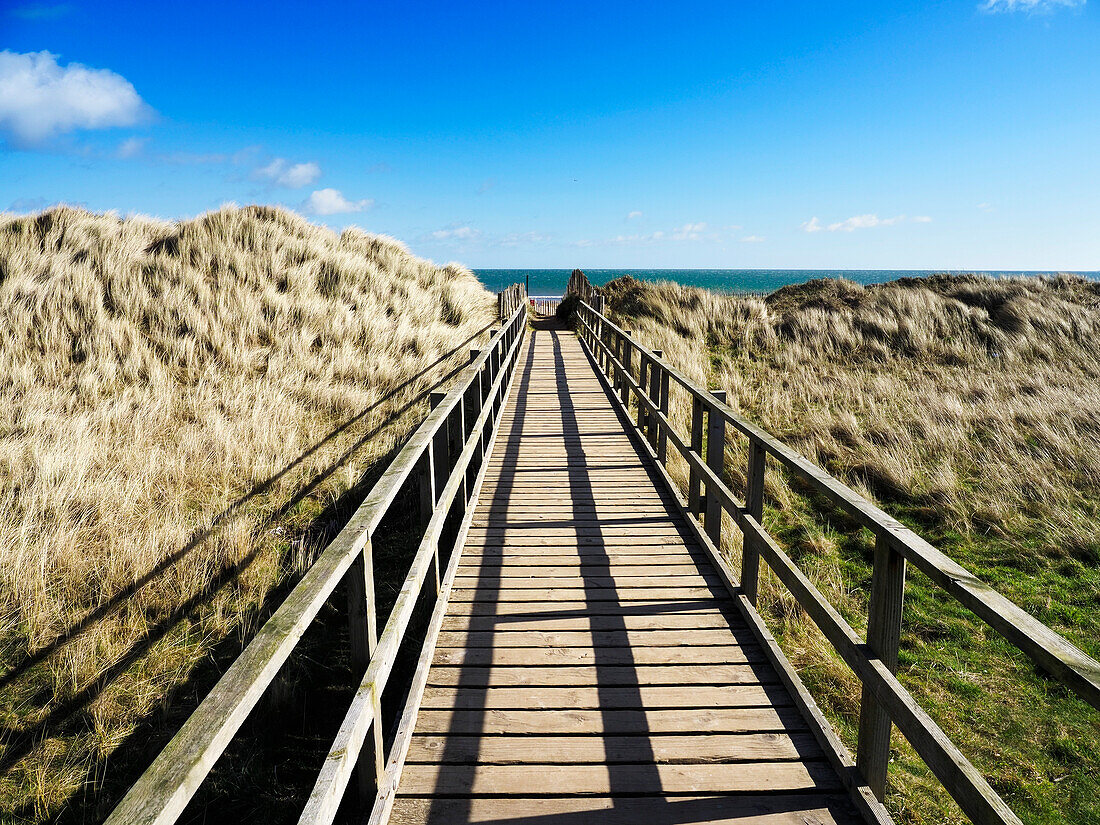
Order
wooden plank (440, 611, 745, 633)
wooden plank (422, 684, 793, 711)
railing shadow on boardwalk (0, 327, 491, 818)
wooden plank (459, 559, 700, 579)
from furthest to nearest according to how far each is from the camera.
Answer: wooden plank (459, 559, 700, 579)
railing shadow on boardwalk (0, 327, 491, 818)
wooden plank (440, 611, 745, 633)
wooden plank (422, 684, 793, 711)

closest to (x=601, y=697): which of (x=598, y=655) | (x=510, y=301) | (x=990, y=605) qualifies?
(x=598, y=655)

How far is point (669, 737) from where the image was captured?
2.86m

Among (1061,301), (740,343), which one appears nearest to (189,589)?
(740,343)

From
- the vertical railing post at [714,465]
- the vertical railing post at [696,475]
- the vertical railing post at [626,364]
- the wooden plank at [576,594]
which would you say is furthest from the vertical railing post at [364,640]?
the vertical railing post at [626,364]

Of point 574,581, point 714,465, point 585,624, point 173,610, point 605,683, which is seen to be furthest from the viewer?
point 173,610

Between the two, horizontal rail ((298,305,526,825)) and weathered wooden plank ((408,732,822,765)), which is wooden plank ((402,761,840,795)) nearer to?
weathered wooden plank ((408,732,822,765))

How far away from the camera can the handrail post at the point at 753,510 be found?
3775 millimetres

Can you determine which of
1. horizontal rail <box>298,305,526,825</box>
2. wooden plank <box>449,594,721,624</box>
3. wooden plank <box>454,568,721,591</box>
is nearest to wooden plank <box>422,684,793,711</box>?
horizontal rail <box>298,305,526,825</box>

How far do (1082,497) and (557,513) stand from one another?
623 centimetres

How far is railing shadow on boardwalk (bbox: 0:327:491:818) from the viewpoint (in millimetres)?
3833

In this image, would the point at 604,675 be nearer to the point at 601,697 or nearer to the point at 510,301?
the point at 601,697

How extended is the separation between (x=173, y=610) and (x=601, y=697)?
3849 mm

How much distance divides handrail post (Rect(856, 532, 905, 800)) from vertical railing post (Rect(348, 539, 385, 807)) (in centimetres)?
190

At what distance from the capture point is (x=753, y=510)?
3.88 m
